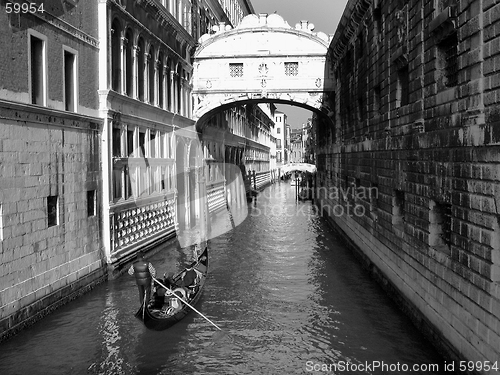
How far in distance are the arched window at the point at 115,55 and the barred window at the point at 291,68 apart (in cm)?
1036

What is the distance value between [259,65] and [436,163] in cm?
1548

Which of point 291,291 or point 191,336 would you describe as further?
point 291,291

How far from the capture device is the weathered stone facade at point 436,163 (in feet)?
22.1

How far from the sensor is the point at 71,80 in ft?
38.8

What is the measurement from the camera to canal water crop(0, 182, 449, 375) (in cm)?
842

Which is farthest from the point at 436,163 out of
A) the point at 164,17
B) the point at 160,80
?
the point at 160,80

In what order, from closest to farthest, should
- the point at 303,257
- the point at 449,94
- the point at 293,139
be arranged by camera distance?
the point at 449,94
the point at 303,257
the point at 293,139

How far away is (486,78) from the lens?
682cm

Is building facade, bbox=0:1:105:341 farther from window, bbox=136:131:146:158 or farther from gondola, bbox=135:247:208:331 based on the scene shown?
window, bbox=136:131:146:158

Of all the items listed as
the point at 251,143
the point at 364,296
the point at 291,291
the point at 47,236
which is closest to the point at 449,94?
the point at 364,296

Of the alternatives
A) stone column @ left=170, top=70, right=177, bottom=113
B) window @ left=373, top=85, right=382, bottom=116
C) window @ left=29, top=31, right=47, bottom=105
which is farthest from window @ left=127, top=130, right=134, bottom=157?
window @ left=373, top=85, right=382, bottom=116

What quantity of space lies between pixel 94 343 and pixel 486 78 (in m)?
7.34

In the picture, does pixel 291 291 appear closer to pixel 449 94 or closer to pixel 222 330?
pixel 222 330

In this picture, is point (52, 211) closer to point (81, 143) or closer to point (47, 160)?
point (47, 160)
